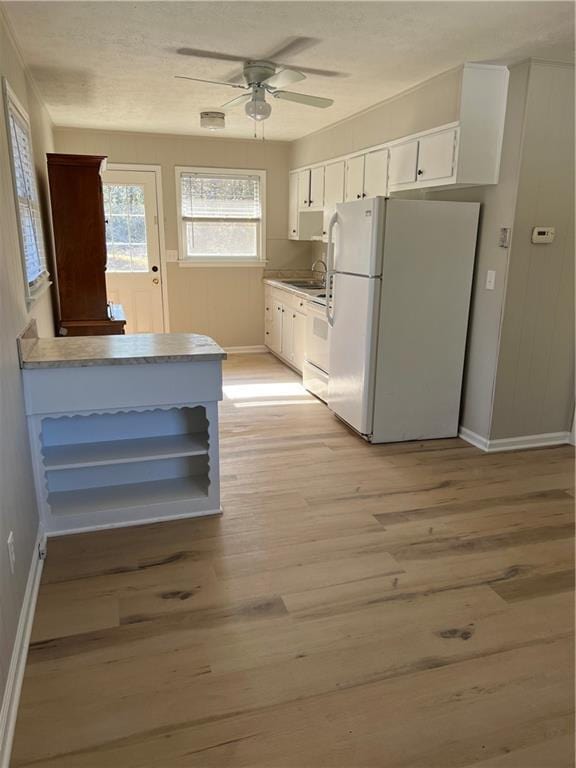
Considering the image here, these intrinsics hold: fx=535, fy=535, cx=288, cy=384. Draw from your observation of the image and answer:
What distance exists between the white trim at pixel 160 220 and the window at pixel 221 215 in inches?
8.1

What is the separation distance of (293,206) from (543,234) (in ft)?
11.6

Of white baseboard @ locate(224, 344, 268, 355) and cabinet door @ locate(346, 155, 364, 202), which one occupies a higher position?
cabinet door @ locate(346, 155, 364, 202)

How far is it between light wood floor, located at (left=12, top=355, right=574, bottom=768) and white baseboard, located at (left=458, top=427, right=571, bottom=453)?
17.8 inches

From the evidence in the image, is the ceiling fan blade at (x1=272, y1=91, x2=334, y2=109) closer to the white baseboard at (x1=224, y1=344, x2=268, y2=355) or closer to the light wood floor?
the light wood floor

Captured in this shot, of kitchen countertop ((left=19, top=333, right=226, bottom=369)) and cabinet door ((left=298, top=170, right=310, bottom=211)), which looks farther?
cabinet door ((left=298, top=170, right=310, bottom=211))

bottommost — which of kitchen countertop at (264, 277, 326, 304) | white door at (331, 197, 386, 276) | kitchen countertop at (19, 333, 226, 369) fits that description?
kitchen countertop at (19, 333, 226, 369)

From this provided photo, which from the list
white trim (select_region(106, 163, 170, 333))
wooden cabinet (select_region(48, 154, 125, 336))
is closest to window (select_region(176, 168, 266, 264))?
white trim (select_region(106, 163, 170, 333))

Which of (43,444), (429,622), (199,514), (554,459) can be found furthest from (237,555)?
(554,459)

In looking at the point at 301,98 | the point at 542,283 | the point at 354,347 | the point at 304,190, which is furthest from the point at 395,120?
the point at 304,190

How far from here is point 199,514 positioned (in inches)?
112

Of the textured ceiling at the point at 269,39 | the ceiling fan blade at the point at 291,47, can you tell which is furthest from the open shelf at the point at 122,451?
the ceiling fan blade at the point at 291,47

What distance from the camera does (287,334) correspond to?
5.87 meters

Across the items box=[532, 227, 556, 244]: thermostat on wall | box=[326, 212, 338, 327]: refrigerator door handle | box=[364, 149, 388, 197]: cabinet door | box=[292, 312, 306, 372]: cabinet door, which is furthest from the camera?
box=[292, 312, 306, 372]: cabinet door

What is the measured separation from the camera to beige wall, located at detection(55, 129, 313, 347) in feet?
18.9
